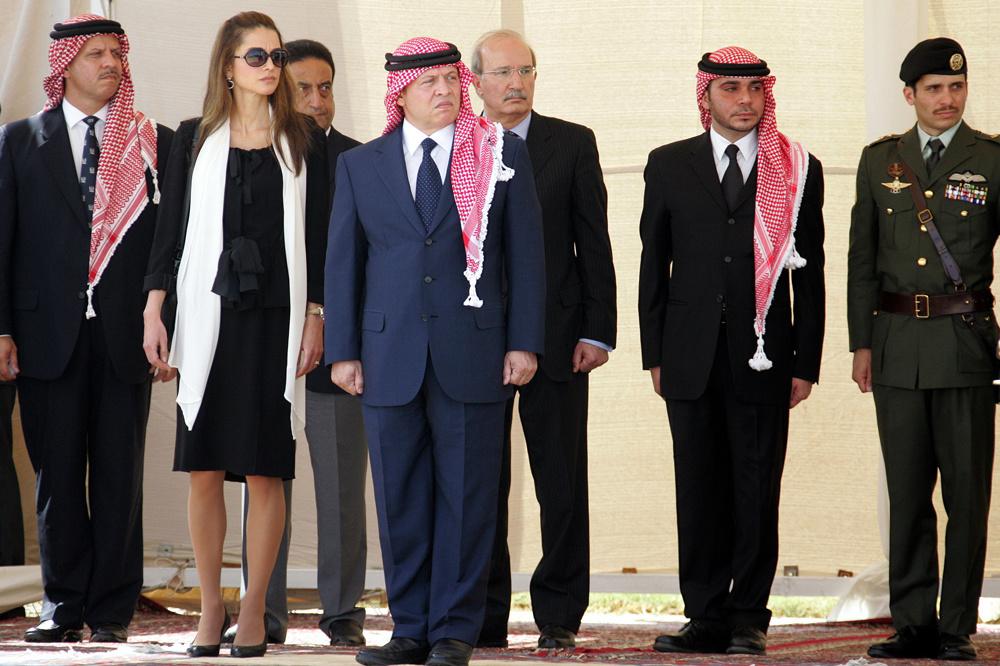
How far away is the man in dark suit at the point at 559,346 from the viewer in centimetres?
503

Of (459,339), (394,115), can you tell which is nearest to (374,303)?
(459,339)

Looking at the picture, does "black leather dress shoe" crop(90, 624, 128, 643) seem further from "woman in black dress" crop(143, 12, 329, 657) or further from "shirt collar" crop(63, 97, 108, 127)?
"shirt collar" crop(63, 97, 108, 127)

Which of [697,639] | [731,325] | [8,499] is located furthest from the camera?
[8,499]

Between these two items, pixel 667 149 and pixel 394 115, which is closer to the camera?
pixel 394 115

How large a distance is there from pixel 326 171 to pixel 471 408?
1.06 m

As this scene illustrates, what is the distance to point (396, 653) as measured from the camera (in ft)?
13.3

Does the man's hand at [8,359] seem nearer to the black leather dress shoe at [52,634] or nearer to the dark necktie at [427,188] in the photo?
the black leather dress shoe at [52,634]

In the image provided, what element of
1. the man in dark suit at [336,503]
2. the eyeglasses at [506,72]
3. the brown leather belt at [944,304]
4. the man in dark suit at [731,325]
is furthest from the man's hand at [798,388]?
the man in dark suit at [336,503]

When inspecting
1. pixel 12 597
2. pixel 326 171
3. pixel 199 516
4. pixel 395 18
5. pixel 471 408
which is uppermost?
pixel 395 18

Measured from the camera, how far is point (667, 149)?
5.34 meters

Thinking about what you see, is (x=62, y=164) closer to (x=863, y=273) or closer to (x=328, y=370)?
(x=328, y=370)

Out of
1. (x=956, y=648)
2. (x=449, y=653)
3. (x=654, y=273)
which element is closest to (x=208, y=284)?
(x=449, y=653)

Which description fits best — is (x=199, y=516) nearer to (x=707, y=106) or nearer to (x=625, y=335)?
(x=707, y=106)

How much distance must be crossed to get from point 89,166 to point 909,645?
3.18m
